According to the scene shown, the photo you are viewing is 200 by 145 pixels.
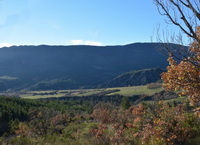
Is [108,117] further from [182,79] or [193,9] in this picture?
[193,9]

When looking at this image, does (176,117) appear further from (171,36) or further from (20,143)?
(20,143)

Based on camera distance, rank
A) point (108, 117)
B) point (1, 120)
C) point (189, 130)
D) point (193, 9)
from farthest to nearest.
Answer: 1. point (1, 120)
2. point (108, 117)
3. point (189, 130)
4. point (193, 9)

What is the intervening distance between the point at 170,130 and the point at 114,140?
221cm

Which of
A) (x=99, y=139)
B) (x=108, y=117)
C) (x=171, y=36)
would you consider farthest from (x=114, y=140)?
(x=108, y=117)

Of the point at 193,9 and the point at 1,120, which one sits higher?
the point at 193,9

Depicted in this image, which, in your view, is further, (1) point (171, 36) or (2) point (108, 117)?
(2) point (108, 117)

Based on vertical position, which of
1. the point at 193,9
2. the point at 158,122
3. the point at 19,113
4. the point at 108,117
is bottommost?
the point at 19,113

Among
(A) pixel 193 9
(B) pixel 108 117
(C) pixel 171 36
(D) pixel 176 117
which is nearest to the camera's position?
(A) pixel 193 9

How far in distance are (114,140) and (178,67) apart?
371cm

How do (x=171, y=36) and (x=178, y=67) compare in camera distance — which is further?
(x=178, y=67)

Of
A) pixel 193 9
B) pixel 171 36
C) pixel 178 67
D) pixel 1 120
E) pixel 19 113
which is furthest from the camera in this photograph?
pixel 19 113

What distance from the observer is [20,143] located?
966cm

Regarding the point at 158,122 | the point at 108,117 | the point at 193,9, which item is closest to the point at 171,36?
the point at 193,9

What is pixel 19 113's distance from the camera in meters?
57.5
